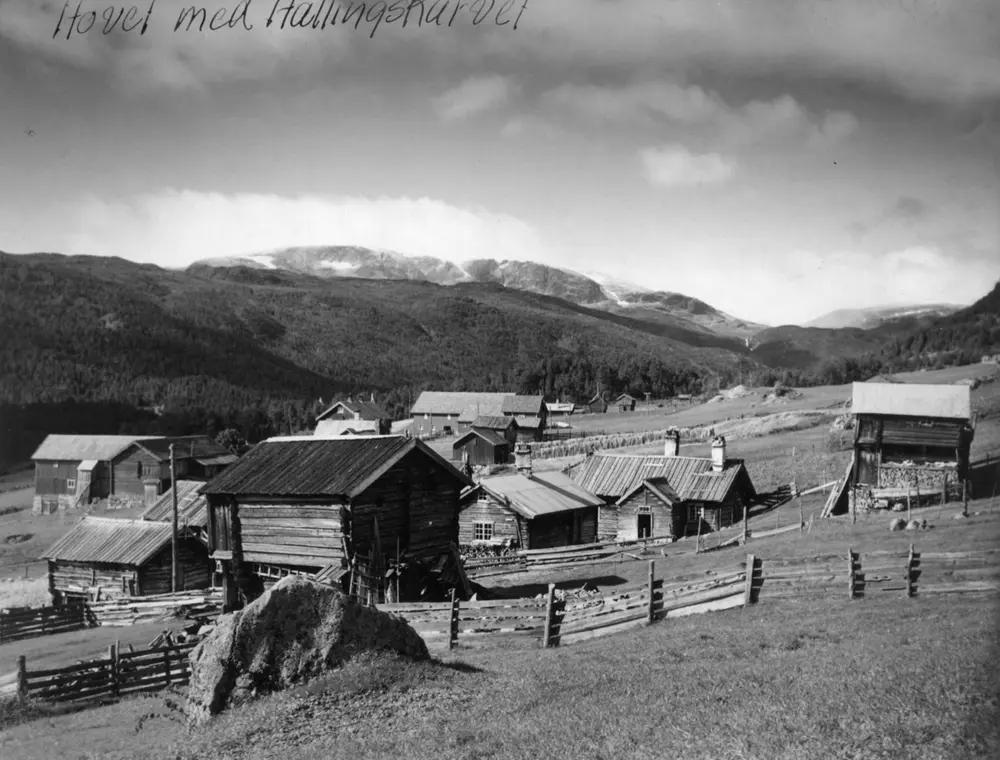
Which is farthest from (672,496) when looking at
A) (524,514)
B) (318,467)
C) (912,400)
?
(318,467)

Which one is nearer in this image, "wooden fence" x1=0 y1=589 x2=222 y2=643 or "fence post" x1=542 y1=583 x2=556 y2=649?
"fence post" x1=542 y1=583 x2=556 y2=649

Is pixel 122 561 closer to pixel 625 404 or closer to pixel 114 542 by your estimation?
pixel 114 542

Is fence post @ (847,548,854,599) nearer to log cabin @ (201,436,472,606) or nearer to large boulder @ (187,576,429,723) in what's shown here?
large boulder @ (187,576,429,723)

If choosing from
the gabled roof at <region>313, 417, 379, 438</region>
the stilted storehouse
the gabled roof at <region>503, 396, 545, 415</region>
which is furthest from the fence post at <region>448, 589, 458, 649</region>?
the gabled roof at <region>503, 396, 545, 415</region>

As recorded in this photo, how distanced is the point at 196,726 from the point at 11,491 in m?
107

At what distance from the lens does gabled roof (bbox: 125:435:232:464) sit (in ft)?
270

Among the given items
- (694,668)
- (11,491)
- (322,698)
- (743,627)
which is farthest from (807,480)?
(11,491)

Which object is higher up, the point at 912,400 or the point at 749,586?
the point at 912,400

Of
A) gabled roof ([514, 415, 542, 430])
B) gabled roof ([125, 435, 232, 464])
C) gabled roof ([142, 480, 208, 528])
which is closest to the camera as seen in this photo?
gabled roof ([142, 480, 208, 528])

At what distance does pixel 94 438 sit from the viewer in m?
91.1

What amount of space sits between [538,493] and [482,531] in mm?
4176

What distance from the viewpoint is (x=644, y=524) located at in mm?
47969

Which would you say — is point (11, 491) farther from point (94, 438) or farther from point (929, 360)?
point (929, 360)

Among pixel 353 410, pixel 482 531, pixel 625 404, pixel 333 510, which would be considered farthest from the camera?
pixel 625 404
